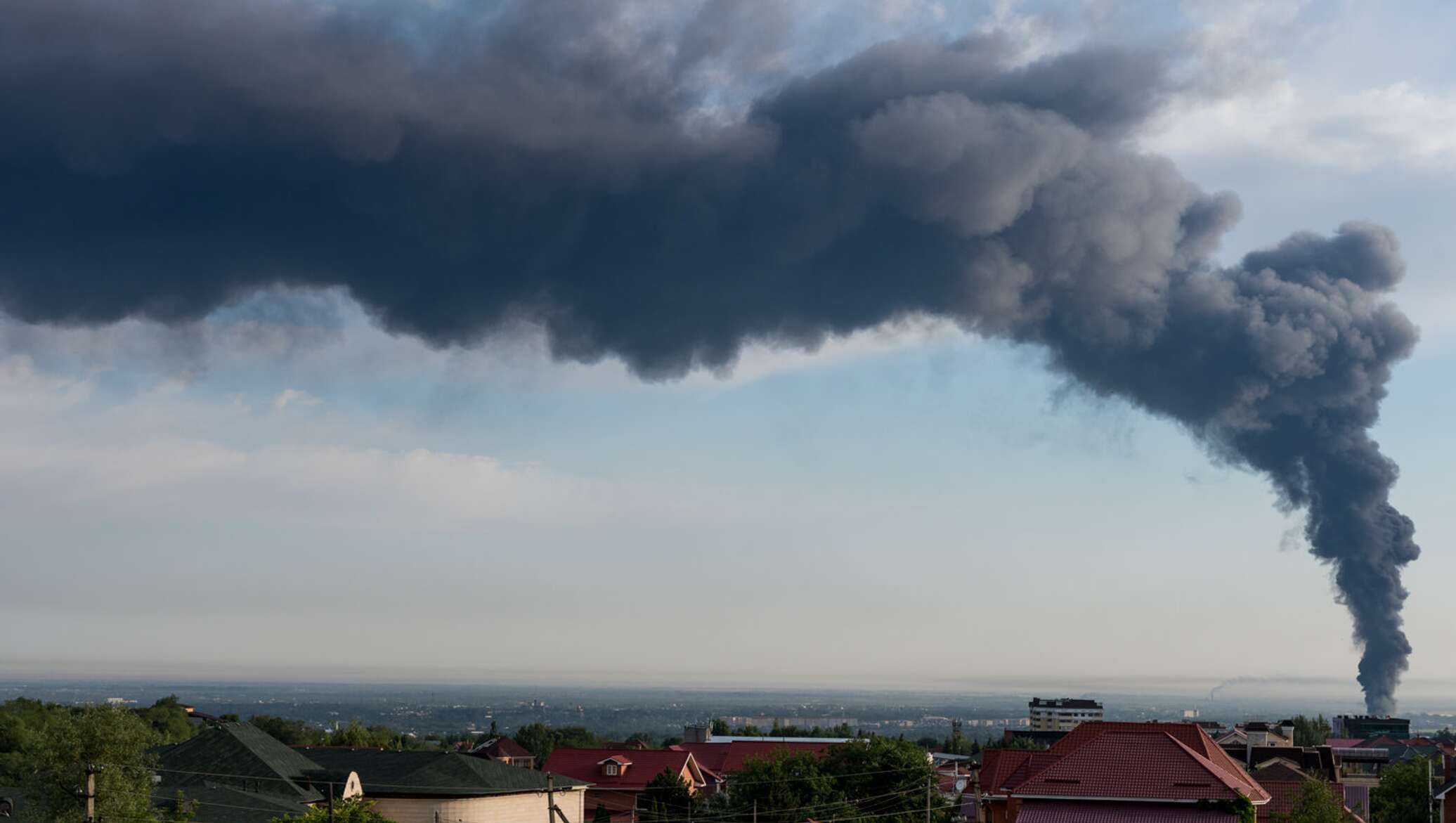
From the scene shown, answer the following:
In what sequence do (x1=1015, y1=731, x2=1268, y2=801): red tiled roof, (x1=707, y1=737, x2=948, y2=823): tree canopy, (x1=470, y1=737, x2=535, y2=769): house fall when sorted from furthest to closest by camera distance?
(x1=470, y1=737, x2=535, y2=769): house < (x1=707, y1=737, x2=948, y2=823): tree canopy < (x1=1015, y1=731, x2=1268, y2=801): red tiled roof

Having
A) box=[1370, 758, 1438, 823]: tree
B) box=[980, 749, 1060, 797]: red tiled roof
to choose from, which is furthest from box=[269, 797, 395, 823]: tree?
box=[1370, 758, 1438, 823]: tree

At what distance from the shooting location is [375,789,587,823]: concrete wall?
78.9m

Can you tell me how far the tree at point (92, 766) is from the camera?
5544 centimetres

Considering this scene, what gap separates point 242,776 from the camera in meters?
77.7

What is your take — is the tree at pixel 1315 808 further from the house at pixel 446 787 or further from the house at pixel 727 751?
the house at pixel 727 751

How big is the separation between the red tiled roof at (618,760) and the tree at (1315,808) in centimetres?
6095

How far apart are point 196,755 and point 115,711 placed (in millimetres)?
24698

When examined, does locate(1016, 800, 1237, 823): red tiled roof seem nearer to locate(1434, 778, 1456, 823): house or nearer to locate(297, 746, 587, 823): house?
locate(297, 746, 587, 823): house

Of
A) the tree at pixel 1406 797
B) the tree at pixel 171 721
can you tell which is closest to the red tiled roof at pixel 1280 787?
the tree at pixel 1406 797

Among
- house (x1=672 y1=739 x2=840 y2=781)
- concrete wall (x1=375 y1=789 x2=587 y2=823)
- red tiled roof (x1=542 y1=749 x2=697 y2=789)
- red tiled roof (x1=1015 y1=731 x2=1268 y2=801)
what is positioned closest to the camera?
red tiled roof (x1=1015 y1=731 x2=1268 y2=801)

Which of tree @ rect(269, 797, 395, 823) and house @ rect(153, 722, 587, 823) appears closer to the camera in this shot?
tree @ rect(269, 797, 395, 823)

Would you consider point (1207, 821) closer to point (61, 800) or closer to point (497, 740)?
point (61, 800)

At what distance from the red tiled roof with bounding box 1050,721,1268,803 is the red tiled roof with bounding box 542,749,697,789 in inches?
2098

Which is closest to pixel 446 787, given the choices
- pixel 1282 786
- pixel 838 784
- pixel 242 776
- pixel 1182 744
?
pixel 242 776
